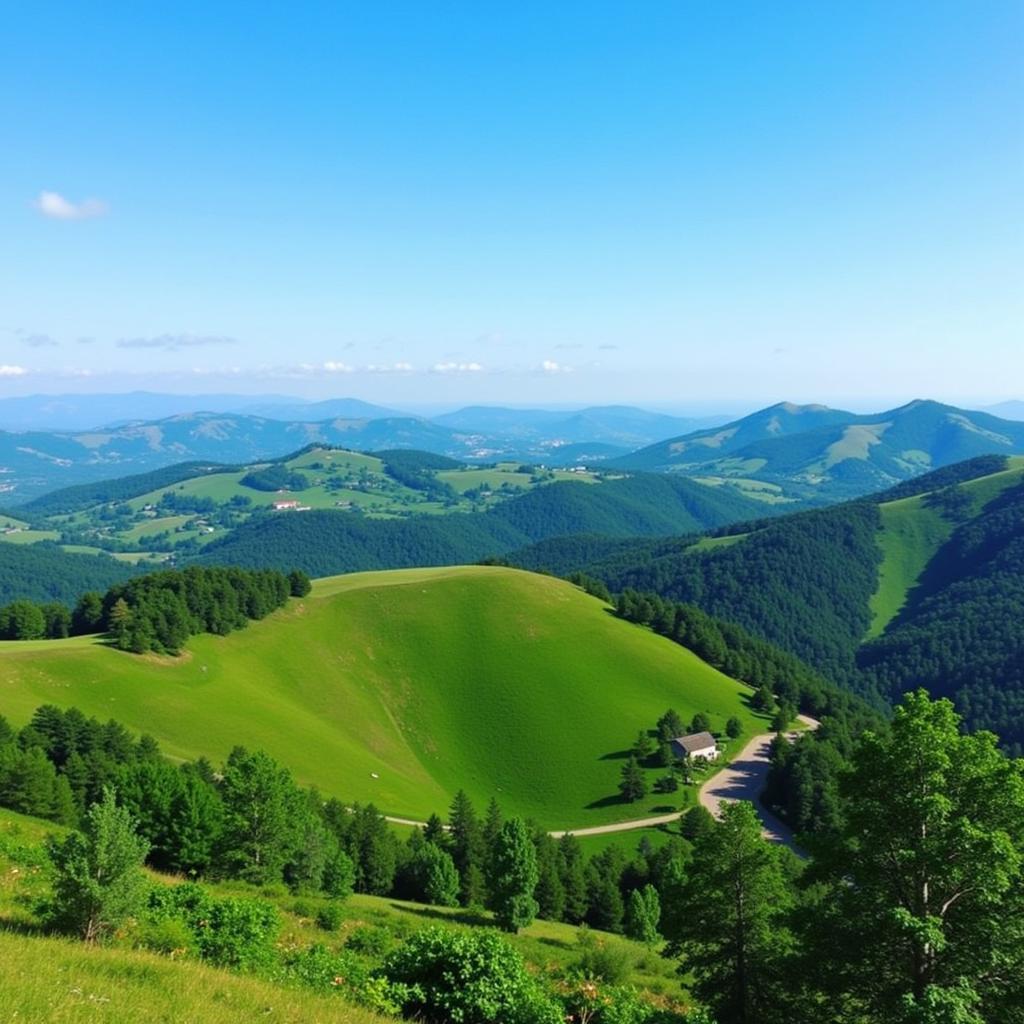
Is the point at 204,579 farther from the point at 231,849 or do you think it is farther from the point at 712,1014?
the point at 712,1014

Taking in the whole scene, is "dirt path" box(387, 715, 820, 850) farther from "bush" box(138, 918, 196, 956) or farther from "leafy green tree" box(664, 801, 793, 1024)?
"bush" box(138, 918, 196, 956)

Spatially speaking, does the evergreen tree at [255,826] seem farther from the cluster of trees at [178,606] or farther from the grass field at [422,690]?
the cluster of trees at [178,606]

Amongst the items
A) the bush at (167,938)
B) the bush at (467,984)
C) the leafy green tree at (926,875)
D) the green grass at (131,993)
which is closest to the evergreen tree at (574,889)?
the leafy green tree at (926,875)

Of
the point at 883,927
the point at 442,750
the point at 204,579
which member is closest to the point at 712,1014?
the point at 883,927

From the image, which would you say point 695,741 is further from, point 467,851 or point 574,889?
point 467,851

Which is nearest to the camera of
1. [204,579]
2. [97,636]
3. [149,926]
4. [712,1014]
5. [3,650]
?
[149,926]

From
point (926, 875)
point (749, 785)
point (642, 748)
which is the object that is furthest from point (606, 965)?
point (749, 785)

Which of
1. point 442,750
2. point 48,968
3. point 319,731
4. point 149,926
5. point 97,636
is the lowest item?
point 442,750
